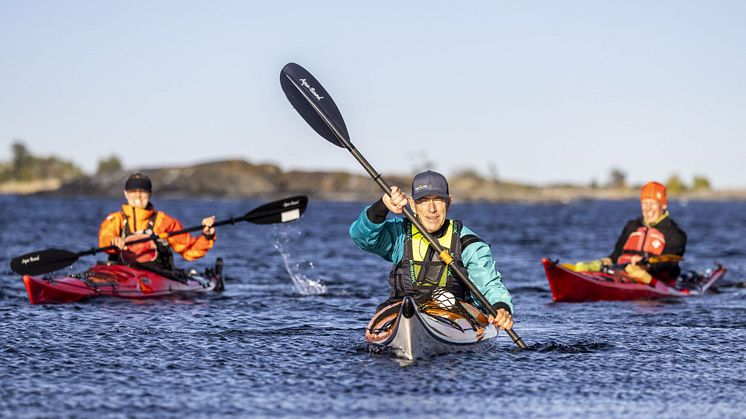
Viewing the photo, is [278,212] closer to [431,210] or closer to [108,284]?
[108,284]

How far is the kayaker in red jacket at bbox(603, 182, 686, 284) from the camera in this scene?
53.3 feet

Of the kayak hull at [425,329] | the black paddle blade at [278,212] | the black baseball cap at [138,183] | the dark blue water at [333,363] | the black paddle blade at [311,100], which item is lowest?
the dark blue water at [333,363]

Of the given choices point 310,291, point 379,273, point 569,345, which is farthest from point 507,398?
point 379,273

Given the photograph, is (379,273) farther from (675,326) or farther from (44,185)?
(44,185)

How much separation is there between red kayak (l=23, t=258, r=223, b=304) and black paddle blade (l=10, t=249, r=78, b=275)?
0.15 metres

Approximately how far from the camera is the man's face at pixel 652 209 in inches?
647

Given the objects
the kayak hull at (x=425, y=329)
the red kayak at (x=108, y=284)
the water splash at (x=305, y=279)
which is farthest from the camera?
the water splash at (x=305, y=279)

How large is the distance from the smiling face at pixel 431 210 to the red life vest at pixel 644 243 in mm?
7768

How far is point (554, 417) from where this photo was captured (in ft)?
24.6

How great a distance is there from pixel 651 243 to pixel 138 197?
305 inches

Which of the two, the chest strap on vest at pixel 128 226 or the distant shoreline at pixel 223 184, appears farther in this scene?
the distant shoreline at pixel 223 184

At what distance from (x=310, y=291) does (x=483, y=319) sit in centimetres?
765

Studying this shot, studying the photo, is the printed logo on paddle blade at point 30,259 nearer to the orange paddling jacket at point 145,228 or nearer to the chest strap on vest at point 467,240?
the orange paddling jacket at point 145,228

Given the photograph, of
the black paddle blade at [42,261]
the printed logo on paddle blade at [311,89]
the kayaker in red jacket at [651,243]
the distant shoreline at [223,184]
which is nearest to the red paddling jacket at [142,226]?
the black paddle blade at [42,261]
